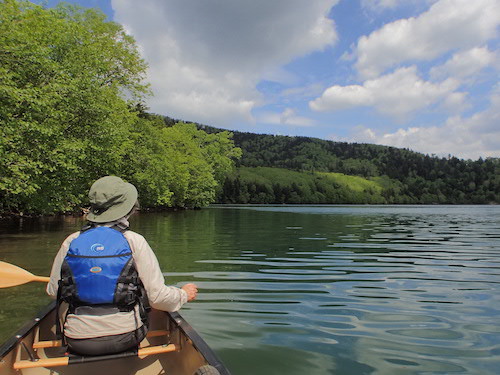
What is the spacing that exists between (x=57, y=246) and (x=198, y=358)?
1470 centimetres

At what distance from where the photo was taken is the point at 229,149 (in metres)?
82.4

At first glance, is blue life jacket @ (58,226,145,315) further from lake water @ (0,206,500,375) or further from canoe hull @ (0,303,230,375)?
lake water @ (0,206,500,375)

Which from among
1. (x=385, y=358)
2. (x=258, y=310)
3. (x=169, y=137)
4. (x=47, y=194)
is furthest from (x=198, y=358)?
(x=169, y=137)

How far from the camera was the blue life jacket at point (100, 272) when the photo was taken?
3697mm

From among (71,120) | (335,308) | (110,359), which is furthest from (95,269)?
(71,120)

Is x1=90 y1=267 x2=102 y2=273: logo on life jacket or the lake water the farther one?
the lake water

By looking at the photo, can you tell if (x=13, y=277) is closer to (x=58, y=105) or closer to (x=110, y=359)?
(x=110, y=359)

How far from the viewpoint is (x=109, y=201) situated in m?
4.02

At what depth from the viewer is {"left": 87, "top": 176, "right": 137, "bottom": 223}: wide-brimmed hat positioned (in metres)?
3.99

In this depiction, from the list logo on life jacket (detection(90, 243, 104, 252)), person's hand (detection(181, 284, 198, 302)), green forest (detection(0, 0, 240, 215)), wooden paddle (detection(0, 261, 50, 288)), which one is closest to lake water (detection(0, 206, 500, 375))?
wooden paddle (detection(0, 261, 50, 288))

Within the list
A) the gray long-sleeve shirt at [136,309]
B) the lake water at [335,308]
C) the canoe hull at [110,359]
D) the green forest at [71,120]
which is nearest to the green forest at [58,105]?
the green forest at [71,120]

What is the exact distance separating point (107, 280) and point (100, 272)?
10 cm

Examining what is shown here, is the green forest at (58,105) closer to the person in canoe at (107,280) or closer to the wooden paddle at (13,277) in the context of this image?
the wooden paddle at (13,277)

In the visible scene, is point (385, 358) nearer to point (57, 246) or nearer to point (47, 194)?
point (57, 246)
